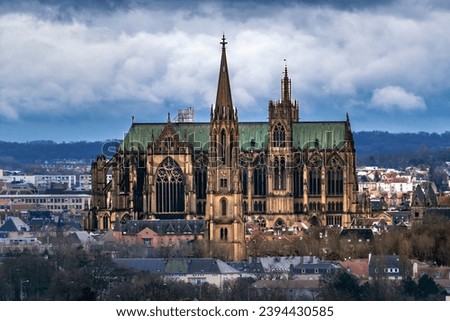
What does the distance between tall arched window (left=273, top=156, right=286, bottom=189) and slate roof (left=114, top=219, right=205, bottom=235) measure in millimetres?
9888

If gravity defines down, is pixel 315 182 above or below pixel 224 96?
below

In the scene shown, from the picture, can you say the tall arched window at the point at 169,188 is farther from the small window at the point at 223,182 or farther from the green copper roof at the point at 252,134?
the small window at the point at 223,182

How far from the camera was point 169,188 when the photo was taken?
Result: 410 ft

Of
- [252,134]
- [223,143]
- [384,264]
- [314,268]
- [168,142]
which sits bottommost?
[314,268]

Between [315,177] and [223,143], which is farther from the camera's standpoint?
[315,177]

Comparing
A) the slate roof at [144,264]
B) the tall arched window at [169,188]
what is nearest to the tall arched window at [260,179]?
the tall arched window at [169,188]

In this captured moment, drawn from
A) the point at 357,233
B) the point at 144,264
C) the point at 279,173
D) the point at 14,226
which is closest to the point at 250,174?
the point at 279,173

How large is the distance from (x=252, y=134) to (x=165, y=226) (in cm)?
1394

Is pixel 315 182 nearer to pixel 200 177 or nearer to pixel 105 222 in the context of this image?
pixel 200 177

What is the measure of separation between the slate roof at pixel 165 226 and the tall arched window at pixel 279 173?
9.89m

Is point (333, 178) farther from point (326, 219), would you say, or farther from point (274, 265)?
point (274, 265)

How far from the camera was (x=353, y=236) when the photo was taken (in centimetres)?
11462

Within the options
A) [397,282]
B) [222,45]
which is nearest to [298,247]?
[222,45]

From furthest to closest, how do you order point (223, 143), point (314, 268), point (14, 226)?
point (14, 226), point (223, 143), point (314, 268)
